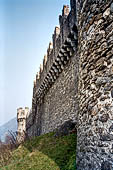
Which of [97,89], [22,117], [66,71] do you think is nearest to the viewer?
[97,89]

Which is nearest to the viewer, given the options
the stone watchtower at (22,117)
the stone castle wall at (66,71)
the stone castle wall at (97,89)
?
the stone castle wall at (97,89)

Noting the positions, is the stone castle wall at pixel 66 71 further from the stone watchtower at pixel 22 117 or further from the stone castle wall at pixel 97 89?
the stone watchtower at pixel 22 117

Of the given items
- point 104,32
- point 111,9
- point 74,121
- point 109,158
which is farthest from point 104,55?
point 74,121

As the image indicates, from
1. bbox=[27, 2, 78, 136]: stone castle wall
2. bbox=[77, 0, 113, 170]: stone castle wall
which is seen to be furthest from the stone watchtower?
bbox=[77, 0, 113, 170]: stone castle wall

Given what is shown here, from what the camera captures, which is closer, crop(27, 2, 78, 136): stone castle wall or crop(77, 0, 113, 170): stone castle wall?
crop(77, 0, 113, 170): stone castle wall

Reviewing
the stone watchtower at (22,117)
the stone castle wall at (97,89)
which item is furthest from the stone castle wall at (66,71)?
the stone watchtower at (22,117)

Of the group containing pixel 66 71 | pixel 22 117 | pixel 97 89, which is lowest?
pixel 97 89

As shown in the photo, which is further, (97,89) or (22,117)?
(22,117)

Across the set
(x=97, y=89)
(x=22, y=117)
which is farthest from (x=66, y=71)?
(x=22, y=117)

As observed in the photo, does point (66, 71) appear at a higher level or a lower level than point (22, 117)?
higher

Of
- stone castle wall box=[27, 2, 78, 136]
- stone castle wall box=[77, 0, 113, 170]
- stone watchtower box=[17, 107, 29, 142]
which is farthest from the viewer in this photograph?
stone watchtower box=[17, 107, 29, 142]

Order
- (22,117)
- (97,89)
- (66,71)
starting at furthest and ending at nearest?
1. (22,117)
2. (66,71)
3. (97,89)

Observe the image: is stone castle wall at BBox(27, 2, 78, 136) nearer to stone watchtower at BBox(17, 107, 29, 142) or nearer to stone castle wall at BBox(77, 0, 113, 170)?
stone castle wall at BBox(77, 0, 113, 170)

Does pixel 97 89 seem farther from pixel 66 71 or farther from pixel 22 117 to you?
pixel 22 117
